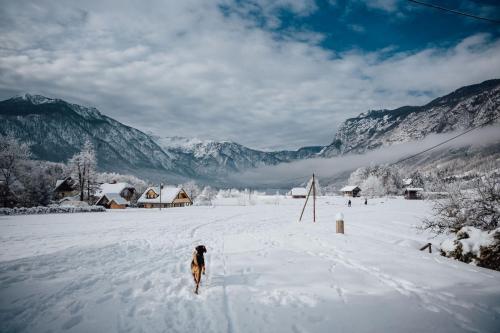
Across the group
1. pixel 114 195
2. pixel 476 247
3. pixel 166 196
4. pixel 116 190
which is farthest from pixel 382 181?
pixel 476 247

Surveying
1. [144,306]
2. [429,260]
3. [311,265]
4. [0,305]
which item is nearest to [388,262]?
[429,260]

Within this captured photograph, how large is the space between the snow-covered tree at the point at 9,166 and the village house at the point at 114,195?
1809 centimetres

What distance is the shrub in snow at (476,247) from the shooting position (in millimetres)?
9828

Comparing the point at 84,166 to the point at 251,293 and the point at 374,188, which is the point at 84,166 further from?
the point at 374,188

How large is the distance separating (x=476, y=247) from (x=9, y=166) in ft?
191

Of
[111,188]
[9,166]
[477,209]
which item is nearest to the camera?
[477,209]

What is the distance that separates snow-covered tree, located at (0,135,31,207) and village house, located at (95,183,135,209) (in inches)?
712

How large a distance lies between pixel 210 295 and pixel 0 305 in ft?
17.2

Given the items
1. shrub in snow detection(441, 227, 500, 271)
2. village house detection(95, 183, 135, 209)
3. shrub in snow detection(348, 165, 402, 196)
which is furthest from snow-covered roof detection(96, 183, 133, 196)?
shrub in snow detection(348, 165, 402, 196)

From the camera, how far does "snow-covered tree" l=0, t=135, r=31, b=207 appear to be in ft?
127

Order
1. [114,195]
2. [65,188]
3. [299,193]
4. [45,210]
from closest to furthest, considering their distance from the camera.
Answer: [45,210] → [114,195] → [65,188] → [299,193]

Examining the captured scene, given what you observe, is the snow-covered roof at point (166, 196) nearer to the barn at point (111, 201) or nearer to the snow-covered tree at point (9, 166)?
the barn at point (111, 201)

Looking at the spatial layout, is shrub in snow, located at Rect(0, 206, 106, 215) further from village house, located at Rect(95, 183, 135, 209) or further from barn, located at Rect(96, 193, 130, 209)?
barn, located at Rect(96, 193, 130, 209)

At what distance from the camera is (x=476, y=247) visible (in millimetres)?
10484
